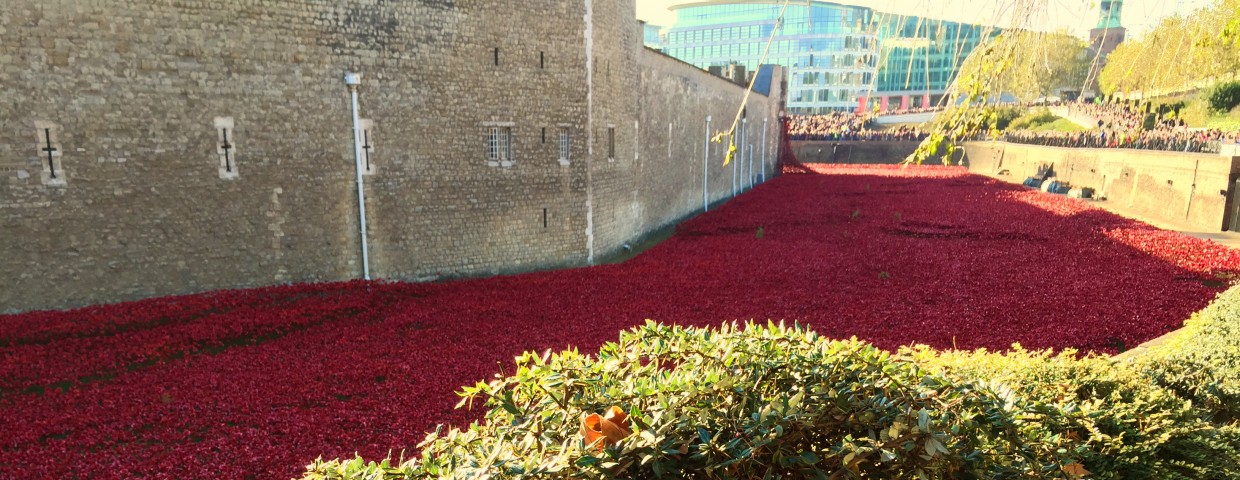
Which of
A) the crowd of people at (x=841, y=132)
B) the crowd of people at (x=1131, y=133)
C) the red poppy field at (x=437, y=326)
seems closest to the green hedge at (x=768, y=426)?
the red poppy field at (x=437, y=326)

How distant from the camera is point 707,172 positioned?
26.5 metres

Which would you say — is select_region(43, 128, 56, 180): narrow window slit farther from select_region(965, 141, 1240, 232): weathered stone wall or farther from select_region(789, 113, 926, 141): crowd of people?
select_region(789, 113, 926, 141): crowd of people

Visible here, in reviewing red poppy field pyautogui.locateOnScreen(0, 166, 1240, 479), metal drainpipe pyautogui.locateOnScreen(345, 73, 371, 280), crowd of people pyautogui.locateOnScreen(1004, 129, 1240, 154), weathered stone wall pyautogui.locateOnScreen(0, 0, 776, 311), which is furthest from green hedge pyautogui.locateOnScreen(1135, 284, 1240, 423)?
crowd of people pyautogui.locateOnScreen(1004, 129, 1240, 154)

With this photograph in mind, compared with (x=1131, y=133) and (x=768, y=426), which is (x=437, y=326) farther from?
(x=1131, y=133)

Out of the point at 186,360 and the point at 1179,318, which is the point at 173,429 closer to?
the point at 186,360

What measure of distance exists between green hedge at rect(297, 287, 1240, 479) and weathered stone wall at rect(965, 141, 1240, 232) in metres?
16.4

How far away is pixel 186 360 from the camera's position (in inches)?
330

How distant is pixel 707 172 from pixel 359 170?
16497mm

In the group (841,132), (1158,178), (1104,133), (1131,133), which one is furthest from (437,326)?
(841,132)

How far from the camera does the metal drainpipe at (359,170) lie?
11852mm

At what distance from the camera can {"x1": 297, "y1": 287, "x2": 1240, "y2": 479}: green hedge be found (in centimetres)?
246

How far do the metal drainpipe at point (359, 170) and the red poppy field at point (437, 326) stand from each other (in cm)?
68

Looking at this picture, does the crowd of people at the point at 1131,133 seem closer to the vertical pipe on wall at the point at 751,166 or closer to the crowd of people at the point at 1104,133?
the crowd of people at the point at 1104,133

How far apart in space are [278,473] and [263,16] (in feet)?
26.9
